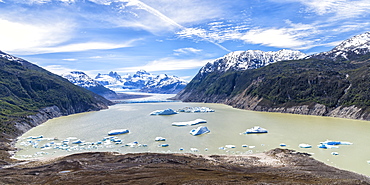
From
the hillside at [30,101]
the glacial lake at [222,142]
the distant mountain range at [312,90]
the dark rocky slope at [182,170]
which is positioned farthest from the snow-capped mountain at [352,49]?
the hillside at [30,101]

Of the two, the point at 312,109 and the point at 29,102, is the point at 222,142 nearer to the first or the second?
the point at 312,109

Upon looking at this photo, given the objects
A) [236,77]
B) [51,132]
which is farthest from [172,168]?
[236,77]

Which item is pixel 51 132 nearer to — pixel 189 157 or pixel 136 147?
pixel 136 147

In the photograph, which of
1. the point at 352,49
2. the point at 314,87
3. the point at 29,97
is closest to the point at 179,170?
the point at 314,87

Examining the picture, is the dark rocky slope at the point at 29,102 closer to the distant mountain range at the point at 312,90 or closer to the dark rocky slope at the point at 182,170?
the dark rocky slope at the point at 182,170

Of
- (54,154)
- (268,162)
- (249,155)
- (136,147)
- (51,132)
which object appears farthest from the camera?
(51,132)

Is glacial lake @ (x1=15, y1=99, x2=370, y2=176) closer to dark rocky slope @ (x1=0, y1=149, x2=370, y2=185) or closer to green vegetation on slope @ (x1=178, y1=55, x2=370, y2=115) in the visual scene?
dark rocky slope @ (x1=0, y1=149, x2=370, y2=185)

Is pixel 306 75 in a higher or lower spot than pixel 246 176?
higher
